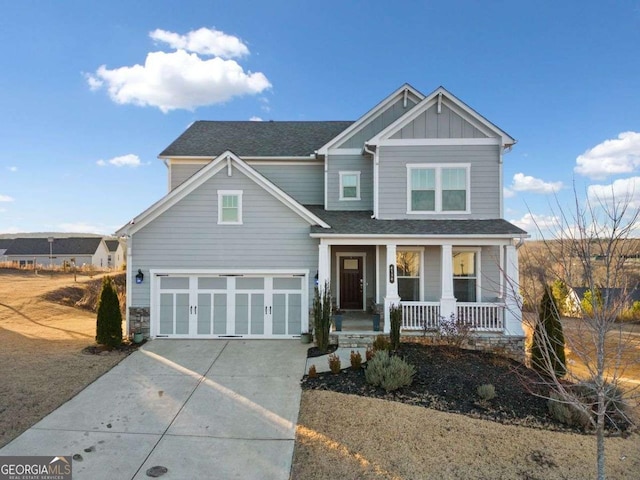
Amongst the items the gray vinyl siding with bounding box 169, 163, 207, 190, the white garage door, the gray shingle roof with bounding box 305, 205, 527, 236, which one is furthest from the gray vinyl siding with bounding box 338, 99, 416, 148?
the gray vinyl siding with bounding box 169, 163, 207, 190

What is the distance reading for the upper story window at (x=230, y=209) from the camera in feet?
36.7

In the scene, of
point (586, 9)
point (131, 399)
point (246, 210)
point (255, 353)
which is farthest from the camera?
point (586, 9)

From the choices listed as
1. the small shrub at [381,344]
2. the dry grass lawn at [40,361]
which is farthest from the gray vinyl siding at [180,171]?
the small shrub at [381,344]

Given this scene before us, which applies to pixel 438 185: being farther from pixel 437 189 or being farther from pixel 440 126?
pixel 440 126

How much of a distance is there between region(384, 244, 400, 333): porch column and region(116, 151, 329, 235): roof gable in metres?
2.20

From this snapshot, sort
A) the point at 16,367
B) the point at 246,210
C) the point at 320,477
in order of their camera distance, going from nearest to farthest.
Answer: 1. the point at 320,477
2. the point at 16,367
3. the point at 246,210

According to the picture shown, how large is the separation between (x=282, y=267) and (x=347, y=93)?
439 inches

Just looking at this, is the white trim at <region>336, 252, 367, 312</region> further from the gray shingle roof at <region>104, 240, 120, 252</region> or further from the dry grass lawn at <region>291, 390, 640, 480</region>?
the gray shingle roof at <region>104, 240, 120, 252</region>

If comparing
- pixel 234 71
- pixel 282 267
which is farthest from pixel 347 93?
pixel 282 267

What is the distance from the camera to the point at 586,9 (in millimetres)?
11938

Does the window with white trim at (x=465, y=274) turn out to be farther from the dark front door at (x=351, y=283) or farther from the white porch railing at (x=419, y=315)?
the dark front door at (x=351, y=283)

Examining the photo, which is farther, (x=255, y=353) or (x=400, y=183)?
(x=400, y=183)

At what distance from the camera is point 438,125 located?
1143cm

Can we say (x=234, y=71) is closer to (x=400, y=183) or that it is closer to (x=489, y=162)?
(x=400, y=183)
